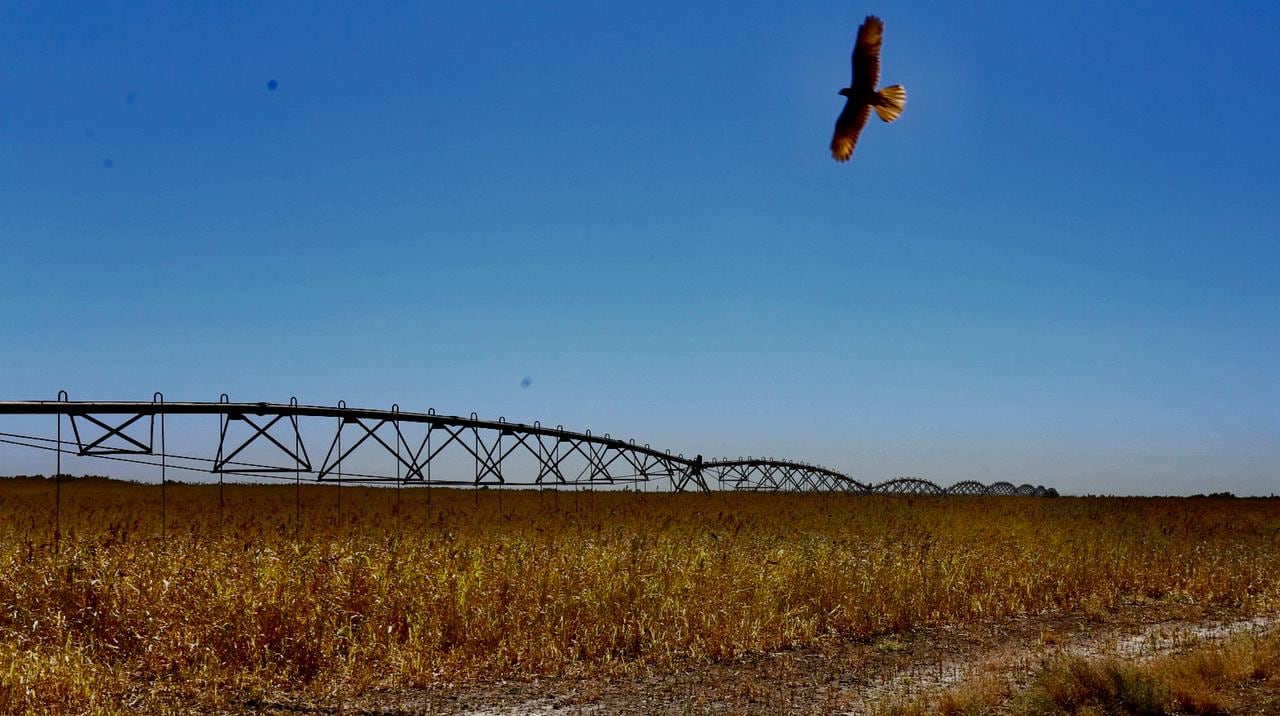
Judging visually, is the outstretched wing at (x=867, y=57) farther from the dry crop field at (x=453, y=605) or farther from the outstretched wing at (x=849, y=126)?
the dry crop field at (x=453, y=605)

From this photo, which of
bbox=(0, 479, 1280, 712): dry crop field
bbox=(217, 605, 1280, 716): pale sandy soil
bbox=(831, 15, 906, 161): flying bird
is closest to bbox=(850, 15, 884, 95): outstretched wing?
bbox=(831, 15, 906, 161): flying bird

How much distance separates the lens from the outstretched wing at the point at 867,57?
8.60 m

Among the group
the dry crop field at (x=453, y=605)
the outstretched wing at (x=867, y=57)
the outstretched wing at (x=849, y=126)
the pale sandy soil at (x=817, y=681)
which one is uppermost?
the outstretched wing at (x=867, y=57)

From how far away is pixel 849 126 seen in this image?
8555mm

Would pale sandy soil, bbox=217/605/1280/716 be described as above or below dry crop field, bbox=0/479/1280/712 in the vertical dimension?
below

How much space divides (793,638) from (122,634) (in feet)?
28.8

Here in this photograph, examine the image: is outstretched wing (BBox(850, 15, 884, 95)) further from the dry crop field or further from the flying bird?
the dry crop field

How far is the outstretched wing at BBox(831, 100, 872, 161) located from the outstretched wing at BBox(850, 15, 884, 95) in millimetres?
145

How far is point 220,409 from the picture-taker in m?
21.4

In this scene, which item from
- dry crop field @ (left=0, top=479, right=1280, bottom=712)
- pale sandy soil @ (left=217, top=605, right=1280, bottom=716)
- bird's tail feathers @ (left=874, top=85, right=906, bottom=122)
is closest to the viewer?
bird's tail feathers @ (left=874, top=85, right=906, bottom=122)

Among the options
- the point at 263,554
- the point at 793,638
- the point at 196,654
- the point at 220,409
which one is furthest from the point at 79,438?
the point at 793,638

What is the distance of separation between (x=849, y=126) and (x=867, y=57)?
0.66m

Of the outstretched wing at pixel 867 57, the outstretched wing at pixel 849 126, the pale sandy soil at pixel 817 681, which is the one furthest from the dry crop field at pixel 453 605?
the outstretched wing at pixel 867 57

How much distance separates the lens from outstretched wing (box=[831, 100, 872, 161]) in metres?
8.41
